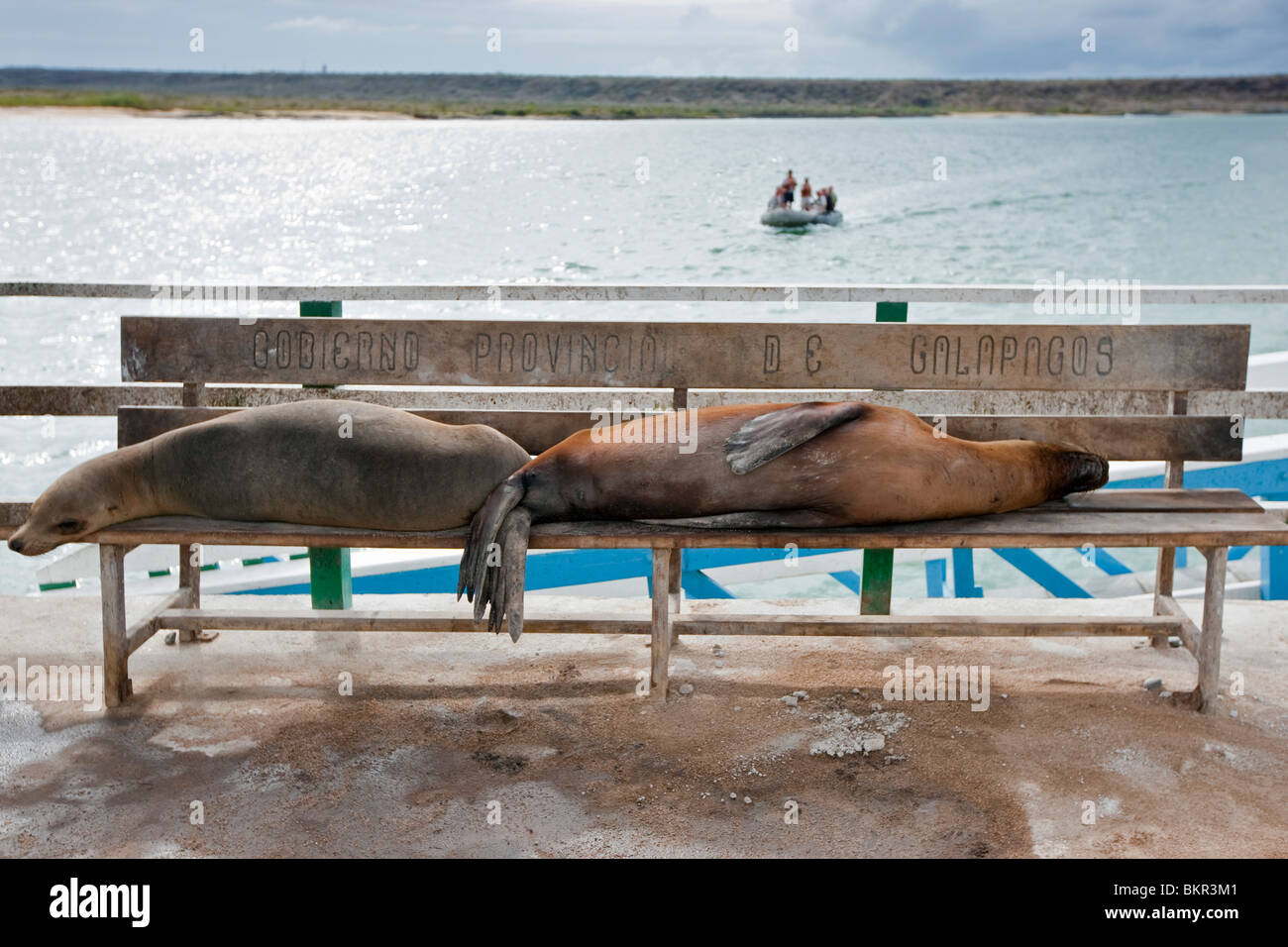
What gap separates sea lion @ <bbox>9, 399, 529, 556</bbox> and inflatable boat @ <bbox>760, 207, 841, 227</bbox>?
24.7m

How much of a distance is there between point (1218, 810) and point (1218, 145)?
77.7 metres

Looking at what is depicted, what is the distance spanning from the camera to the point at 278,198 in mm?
44906

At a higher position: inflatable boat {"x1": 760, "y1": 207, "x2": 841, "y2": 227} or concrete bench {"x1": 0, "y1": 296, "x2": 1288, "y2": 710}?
inflatable boat {"x1": 760, "y1": 207, "x2": 841, "y2": 227}

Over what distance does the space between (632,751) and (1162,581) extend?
70.3 inches

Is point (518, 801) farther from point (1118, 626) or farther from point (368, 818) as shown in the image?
point (1118, 626)

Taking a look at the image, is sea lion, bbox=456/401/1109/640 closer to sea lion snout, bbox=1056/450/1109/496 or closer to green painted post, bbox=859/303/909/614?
sea lion snout, bbox=1056/450/1109/496

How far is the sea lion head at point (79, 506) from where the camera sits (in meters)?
3.17

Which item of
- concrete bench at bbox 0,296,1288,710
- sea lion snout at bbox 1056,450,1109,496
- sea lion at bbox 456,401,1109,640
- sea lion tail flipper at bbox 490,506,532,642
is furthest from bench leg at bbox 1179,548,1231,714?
sea lion tail flipper at bbox 490,506,532,642

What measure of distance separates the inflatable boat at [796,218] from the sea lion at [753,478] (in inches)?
964

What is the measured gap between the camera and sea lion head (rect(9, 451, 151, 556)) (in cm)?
317
